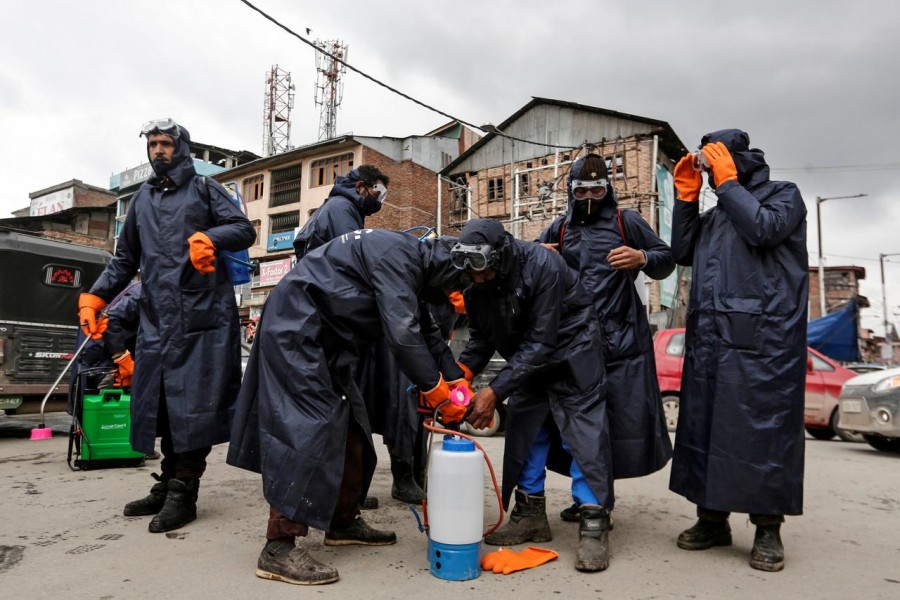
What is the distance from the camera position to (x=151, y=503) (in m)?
3.48

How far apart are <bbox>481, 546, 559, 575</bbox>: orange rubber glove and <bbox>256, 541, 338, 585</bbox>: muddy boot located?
68 cm

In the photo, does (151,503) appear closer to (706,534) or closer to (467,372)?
(467,372)

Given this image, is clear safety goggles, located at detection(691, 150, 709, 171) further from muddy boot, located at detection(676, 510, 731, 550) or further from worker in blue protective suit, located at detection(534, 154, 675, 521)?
muddy boot, located at detection(676, 510, 731, 550)

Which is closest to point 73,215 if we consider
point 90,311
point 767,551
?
point 90,311

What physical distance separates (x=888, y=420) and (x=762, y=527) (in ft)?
16.9

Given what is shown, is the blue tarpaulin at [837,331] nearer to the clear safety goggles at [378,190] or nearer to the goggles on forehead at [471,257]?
the clear safety goggles at [378,190]

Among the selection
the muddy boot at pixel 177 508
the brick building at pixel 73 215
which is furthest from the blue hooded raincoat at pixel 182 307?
the brick building at pixel 73 215

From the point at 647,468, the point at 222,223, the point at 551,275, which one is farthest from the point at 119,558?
the point at 647,468

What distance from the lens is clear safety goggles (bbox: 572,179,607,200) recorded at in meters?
3.44

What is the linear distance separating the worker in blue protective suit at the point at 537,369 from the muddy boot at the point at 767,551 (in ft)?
2.21

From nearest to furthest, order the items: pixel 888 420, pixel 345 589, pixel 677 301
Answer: pixel 345 589
pixel 888 420
pixel 677 301

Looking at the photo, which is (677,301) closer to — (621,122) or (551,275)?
(621,122)

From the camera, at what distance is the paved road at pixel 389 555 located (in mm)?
2410

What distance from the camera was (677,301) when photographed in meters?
23.5
